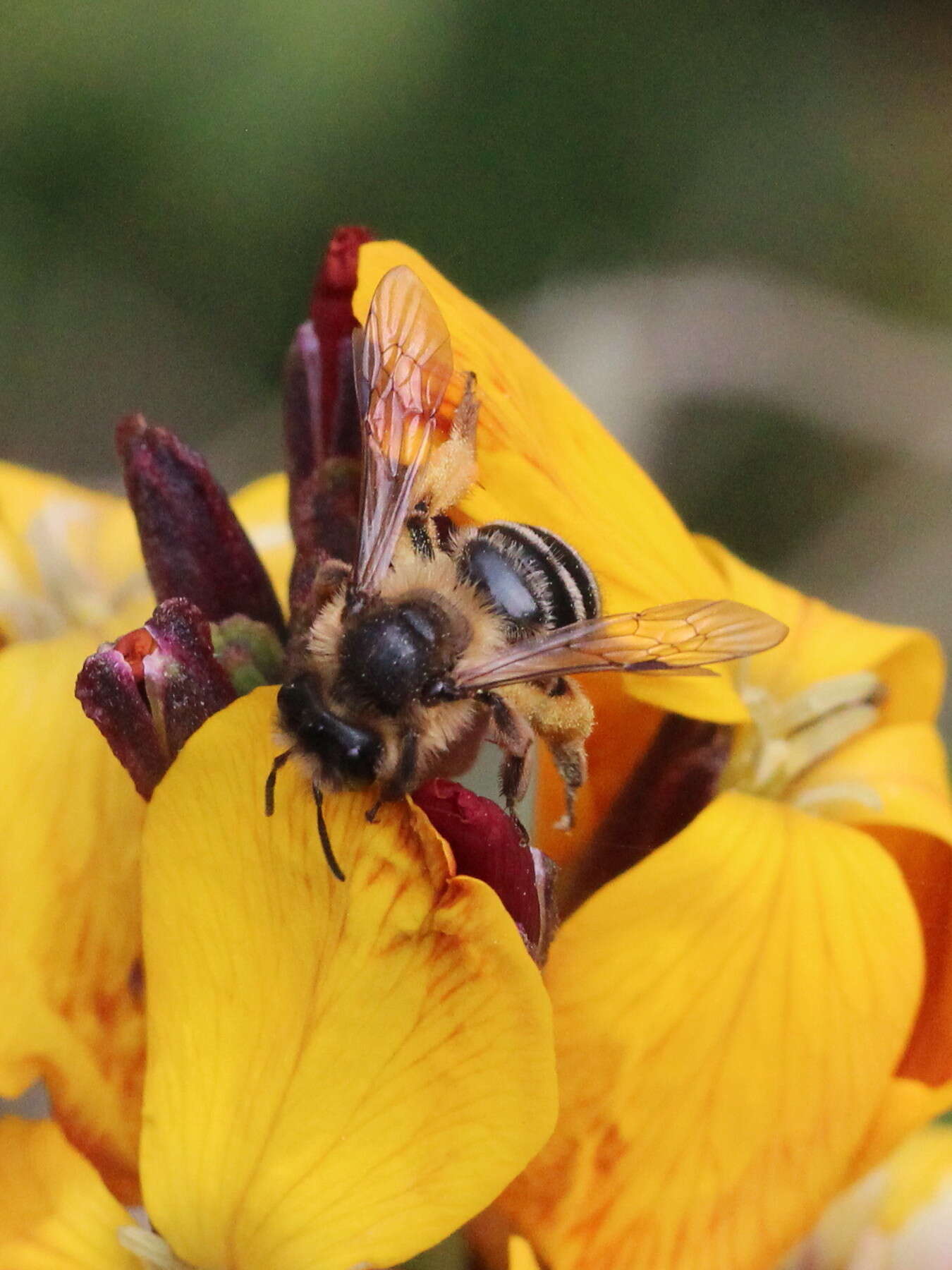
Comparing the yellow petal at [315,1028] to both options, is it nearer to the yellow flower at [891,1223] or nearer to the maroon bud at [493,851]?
the maroon bud at [493,851]

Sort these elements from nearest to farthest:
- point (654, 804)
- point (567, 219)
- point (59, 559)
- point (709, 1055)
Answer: point (709, 1055) → point (654, 804) → point (59, 559) → point (567, 219)

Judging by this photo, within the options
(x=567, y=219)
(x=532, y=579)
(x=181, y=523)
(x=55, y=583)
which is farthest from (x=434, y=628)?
(x=567, y=219)

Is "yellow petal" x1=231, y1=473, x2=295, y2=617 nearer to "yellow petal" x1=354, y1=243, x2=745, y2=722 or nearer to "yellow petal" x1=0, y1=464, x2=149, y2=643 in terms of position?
"yellow petal" x1=0, y1=464, x2=149, y2=643

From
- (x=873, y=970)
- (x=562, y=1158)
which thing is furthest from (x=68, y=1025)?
(x=873, y=970)

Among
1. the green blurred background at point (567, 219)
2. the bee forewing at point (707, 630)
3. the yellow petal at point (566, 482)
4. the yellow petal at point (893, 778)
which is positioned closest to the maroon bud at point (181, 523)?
the yellow petal at point (566, 482)

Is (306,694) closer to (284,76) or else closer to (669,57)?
(284,76)

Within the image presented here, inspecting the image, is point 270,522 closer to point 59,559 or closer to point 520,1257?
point 59,559

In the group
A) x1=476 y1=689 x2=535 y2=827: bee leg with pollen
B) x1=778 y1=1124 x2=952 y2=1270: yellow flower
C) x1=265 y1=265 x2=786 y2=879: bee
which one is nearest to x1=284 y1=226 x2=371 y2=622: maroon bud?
x1=265 y1=265 x2=786 y2=879: bee
